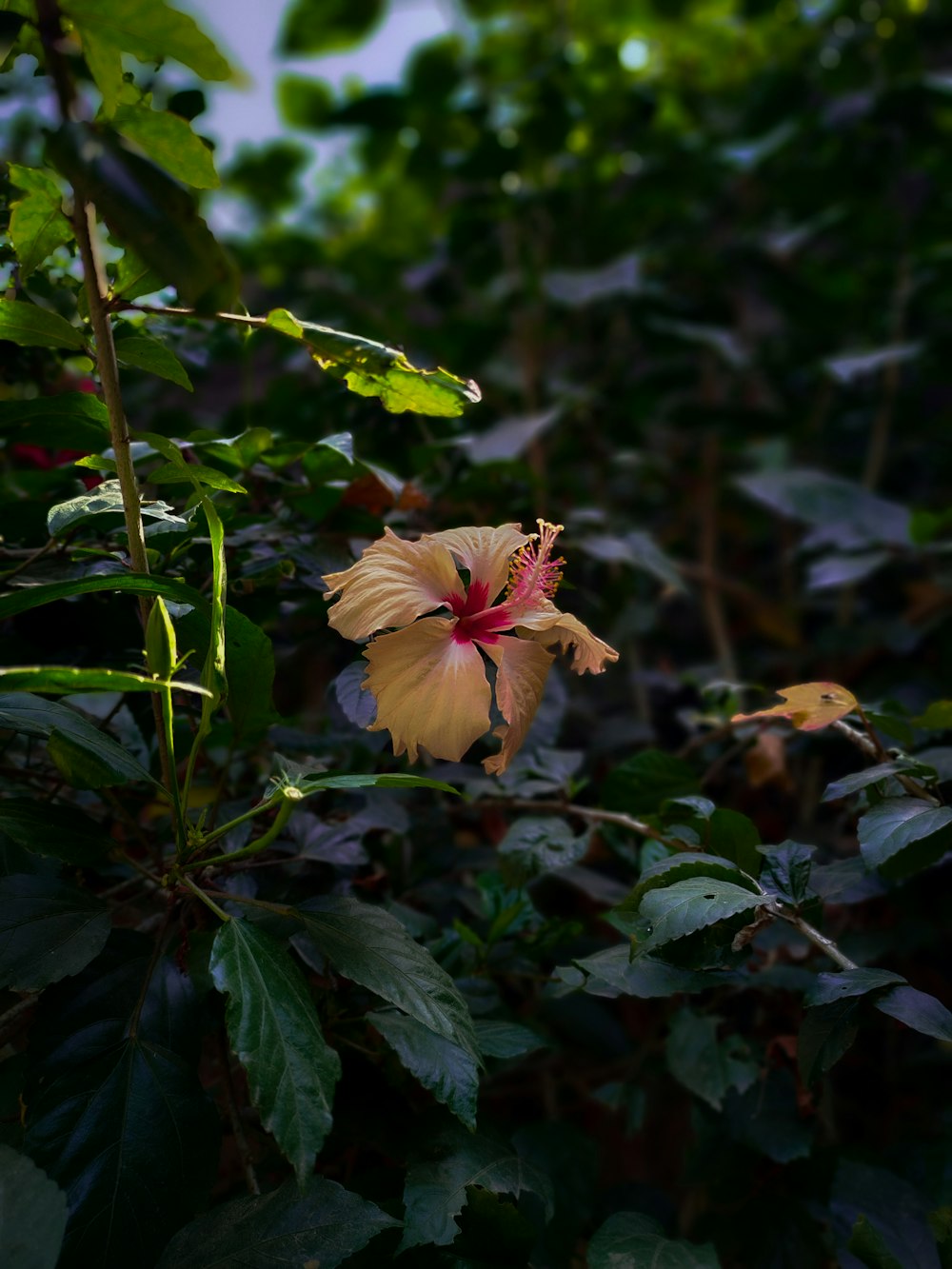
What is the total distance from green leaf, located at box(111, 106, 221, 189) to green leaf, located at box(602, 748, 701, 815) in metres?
0.56

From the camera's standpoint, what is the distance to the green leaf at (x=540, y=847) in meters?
0.73

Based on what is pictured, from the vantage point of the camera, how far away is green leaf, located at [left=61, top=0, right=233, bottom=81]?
51cm

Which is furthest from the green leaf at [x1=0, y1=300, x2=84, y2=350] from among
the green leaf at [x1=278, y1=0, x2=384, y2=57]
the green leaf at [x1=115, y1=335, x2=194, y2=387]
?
the green leaf at [x1=278, y1=0, x2=384, y2=57]

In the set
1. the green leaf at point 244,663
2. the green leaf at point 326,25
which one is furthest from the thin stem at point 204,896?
the green leaf at point 326,25

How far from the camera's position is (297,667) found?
3.93 ft

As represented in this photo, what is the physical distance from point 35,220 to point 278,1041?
1.67 ft

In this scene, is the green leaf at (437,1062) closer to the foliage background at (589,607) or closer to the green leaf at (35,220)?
the foliage background at (589,607)

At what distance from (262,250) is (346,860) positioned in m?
1.66

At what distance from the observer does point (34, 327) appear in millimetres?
579

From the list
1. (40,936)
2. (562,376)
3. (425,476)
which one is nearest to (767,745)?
(425,476)

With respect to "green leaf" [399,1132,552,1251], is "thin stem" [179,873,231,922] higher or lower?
higher

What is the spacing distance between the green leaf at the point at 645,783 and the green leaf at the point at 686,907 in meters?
0.27

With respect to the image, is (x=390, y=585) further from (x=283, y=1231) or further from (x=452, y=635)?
(x=283, y=1231)

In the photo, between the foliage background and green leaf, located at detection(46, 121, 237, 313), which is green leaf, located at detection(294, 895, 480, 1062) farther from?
green leaf, located at detection(46, 121, 237, 313)
